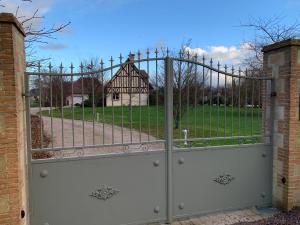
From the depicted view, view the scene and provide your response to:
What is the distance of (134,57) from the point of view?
13.6 feet

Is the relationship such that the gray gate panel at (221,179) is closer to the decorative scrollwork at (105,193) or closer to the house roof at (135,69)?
the decorative scrollwork at (105,193)

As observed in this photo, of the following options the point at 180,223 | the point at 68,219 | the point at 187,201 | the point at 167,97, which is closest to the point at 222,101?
the point at 167,97

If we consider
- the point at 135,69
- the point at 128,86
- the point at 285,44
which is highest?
the point at 285,44

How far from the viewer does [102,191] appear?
398 cm

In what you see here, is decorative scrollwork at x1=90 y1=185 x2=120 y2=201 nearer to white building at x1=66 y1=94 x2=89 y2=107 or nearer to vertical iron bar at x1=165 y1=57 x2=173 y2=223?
vertical iron bar at x1=165 y1=57 x2=173 y2=223

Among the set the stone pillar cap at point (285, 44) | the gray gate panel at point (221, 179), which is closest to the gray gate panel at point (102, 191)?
the gray gate panel at point (221, 179)

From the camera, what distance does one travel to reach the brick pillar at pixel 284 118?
4535 mm

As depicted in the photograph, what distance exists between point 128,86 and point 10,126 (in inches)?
63.3

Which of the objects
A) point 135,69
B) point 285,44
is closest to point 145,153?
point 135,69

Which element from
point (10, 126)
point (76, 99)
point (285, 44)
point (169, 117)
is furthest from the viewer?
point (285, 44)

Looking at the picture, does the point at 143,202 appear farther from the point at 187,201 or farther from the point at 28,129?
the point at 28,129

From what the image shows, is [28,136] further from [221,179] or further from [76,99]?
[221,179]

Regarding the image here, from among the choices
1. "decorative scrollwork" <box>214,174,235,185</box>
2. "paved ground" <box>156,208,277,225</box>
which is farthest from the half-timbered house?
"paved ground" <box>156,208,277,225</box>

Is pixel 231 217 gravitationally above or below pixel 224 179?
below
